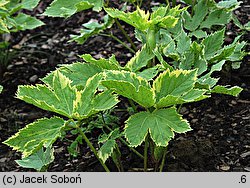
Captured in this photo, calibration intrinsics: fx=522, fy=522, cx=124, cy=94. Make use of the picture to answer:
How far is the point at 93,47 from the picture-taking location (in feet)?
9.01

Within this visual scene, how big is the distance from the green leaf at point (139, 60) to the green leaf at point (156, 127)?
0.21 metres

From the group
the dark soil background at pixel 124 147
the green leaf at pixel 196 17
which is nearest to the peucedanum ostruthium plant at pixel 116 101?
the dark soil background at pixel 124 147

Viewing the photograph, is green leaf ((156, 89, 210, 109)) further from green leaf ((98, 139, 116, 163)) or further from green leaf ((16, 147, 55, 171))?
green leaf ((16, 147, 55, 171))

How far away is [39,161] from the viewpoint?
167 cm

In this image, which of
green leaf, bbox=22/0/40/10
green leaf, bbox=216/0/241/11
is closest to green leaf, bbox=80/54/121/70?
green leaf, bbox=216/0/241/11

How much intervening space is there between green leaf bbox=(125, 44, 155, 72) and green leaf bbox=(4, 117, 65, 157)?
0.31 m

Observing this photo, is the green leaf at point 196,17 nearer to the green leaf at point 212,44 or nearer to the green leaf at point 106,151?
the green leaf at point 212,44

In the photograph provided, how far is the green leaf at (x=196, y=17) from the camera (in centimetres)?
204

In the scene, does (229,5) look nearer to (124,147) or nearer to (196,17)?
(196,17)

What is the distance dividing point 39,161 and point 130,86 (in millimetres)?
466

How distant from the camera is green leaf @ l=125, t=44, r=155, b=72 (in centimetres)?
163

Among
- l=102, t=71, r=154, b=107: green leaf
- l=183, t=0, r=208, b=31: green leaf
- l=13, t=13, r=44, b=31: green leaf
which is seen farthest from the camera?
l=13, t=13, r=44, b=31: green leaf

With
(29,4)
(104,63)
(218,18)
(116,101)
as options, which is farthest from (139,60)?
(29,4)

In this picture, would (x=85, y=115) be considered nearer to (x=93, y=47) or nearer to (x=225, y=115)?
(x=225, y=115)
